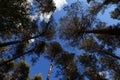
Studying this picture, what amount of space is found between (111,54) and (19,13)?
8510 millimetres

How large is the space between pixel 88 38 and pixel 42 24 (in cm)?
437

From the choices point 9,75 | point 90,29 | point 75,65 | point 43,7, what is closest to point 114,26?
point 90,29

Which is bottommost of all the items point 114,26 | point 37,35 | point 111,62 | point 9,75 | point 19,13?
point 9,75

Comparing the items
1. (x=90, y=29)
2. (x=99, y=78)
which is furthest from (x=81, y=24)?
(x=99, y=78)

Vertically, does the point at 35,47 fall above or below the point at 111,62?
above

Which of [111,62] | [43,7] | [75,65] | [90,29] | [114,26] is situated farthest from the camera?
[75,65]

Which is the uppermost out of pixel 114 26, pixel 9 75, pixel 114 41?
pixel 114 26

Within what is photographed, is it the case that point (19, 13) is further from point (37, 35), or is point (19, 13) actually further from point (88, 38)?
point (88, 38)

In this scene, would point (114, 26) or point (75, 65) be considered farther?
point (75, 65)

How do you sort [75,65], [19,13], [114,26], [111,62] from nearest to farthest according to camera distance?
[19,13]
[114,26]
[111,62]
[75,65]

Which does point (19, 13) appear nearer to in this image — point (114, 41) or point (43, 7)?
point (43, 7)

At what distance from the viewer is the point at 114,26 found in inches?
589

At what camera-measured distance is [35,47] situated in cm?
1875

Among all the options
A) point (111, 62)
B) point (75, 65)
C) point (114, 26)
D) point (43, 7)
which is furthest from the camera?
point (75, 65)
